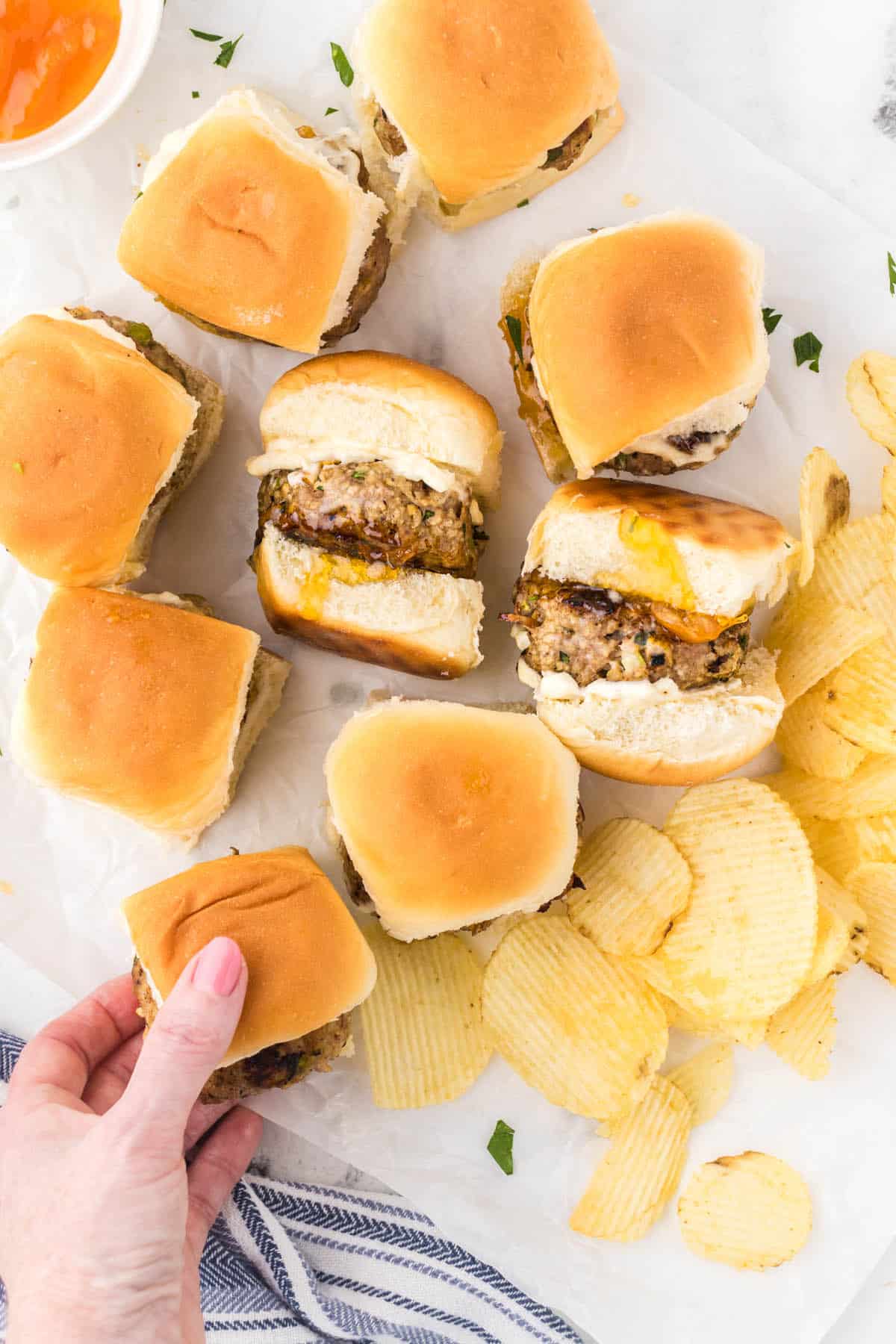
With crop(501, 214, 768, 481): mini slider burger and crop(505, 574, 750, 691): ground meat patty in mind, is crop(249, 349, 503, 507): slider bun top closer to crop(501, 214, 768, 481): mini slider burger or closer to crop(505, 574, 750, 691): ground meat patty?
crop(501, 214, 768, 481): mini slider burger

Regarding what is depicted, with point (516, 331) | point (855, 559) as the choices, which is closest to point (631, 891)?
point (855, 559)

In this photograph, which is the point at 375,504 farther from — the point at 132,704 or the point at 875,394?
the point at 875,394

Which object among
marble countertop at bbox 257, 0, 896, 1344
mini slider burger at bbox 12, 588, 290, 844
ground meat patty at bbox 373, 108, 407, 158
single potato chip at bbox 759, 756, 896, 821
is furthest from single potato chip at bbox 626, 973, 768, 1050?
ground meat patty at bbox 373, 108, 407, 158

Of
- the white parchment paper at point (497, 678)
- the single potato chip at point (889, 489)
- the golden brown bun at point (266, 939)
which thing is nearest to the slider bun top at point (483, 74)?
the white parchment paper at point (497, 678)

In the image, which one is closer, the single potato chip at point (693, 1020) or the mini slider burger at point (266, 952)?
the mini slider burger at point (266, 952)

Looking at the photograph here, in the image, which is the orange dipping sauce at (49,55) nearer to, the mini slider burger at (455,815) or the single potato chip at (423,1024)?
the mini slider burger at (455,815)

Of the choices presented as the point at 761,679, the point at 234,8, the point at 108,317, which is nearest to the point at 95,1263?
the point at 761,679
